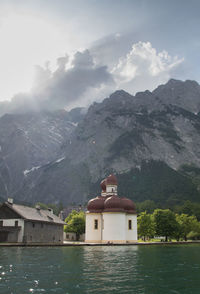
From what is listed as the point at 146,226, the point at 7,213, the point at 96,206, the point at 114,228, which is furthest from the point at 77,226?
the point at 7,213

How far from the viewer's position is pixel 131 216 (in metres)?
77.2

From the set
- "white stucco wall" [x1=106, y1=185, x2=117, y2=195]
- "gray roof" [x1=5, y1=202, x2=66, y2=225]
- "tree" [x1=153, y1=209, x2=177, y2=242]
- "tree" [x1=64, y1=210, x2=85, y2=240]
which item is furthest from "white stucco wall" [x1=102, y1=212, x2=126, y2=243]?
"tree" [x1=64, y1=210, x2=85, y2=240]

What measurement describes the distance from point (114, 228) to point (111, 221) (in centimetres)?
175

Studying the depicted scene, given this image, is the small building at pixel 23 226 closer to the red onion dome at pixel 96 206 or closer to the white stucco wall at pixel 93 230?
the white stucco wall at pixel 93 230

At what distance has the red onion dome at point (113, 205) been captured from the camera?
73438 millimetres

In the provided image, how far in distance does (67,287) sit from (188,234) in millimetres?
90451

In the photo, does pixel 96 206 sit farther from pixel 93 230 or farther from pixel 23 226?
pixel 23 226

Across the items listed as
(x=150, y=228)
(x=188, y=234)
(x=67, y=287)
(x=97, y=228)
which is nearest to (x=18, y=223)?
(x=97, y=228)

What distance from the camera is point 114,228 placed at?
239 ft

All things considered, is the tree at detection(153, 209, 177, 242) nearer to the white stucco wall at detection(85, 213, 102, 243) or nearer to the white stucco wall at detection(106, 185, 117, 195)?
→ the white stucco wall at detection(106, 185, 117, 195)

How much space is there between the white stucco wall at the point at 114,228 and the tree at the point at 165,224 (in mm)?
14900

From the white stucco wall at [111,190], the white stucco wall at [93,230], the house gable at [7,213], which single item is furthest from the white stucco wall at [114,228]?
the house gable at [7,213]

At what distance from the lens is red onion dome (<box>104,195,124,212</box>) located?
73438mm

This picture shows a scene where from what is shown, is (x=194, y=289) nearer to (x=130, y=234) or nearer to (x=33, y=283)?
(x=33, y=283)
